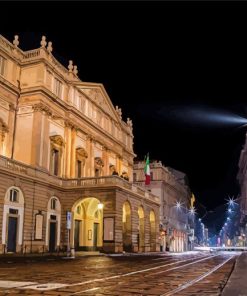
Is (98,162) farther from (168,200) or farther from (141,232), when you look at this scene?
(168,200)

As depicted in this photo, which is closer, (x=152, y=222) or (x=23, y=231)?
(x=23, y=231)

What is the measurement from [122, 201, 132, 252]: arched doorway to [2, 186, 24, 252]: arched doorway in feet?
42.8

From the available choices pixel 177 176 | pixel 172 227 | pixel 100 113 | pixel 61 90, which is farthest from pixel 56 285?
pixel 177 176

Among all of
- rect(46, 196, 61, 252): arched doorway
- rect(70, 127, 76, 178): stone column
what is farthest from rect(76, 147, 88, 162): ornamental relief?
rect(46, 196, 61, 252): arched doorway

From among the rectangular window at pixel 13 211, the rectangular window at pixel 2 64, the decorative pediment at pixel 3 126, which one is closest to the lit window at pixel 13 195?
the rectangular window at pixel 13 211

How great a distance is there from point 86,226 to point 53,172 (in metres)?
7.87

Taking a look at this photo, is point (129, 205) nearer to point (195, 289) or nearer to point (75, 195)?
point (75, 195)

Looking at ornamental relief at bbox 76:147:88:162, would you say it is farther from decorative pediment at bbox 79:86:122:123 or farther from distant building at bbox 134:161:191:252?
distant building at bbox 134:161:191:252

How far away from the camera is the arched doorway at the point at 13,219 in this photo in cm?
3369

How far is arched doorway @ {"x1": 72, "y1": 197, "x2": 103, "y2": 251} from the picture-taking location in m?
45.3

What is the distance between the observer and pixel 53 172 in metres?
43.2

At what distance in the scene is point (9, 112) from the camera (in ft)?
132

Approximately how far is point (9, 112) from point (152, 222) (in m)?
25.7

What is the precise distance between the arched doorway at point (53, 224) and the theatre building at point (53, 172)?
97 millimetres
